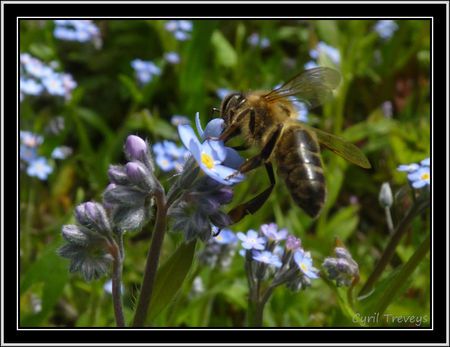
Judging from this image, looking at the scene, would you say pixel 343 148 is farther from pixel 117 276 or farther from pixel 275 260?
pixel 117 276

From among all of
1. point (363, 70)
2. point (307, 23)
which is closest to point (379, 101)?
point (363, 70)

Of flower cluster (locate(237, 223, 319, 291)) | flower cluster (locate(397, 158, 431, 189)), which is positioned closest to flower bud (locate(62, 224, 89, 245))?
flower cluster (locate(237, 223, 319, 291))

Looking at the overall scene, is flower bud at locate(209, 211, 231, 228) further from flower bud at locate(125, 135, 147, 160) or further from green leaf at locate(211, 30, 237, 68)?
green leaf at locate(211, 30, 237, 68)

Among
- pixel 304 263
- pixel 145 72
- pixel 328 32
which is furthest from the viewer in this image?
pixel 328 32

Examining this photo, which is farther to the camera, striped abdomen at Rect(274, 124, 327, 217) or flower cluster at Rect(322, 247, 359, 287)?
flower cluster at Rect(322, 247, 359, 287)

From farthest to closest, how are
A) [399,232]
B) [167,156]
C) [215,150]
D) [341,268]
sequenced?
[167,156] → [399,232] → [341,268] → [215,150]

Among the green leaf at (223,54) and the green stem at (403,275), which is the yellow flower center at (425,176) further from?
the green leaf at (223,54)

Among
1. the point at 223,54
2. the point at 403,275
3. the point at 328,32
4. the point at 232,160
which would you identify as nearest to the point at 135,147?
the point at 232,160
